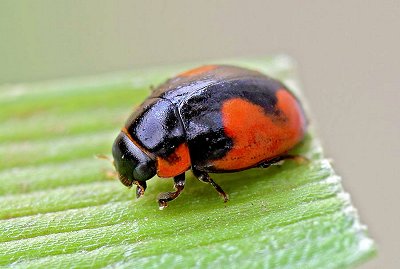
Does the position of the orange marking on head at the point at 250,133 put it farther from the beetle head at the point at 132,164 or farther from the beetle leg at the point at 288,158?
the beetle head at the point at 132,164

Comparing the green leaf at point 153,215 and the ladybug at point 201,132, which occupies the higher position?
the ladybug at point 201,132

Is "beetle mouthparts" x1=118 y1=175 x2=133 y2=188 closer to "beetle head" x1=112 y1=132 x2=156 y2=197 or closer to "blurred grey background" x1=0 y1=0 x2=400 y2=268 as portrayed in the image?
"beetle head" x1=112 y1=132 x2=156 y2=197

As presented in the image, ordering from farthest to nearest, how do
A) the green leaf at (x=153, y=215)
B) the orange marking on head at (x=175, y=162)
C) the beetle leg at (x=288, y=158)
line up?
the beetle leg at (x=288, y=158) → the orange marking on head at (x=175, y=162) → the green leaf at (x=153, y=215)

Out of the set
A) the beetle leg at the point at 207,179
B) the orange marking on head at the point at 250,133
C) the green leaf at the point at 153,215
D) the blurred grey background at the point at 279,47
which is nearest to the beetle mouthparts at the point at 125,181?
the green leaf at the point at 153,215

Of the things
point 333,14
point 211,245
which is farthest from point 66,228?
point 333,14

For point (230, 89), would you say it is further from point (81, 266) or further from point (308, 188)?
point (81, 266)

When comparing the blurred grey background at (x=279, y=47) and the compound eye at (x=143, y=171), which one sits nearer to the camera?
the compound eye at (x=143, y=171)

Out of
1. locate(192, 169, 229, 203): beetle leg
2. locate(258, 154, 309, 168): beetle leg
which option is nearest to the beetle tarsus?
locate(192, 169, 229, 203): beetle leg
